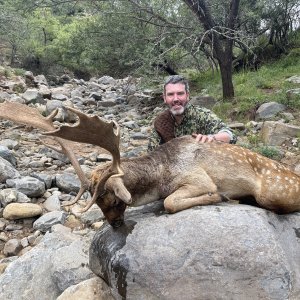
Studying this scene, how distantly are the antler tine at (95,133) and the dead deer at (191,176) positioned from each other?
0.23 m

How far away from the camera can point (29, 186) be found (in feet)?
25.1

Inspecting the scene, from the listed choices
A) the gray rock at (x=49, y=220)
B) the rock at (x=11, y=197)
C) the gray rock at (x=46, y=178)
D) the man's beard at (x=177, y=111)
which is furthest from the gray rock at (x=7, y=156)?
the man's beard at (x=177, y=111)

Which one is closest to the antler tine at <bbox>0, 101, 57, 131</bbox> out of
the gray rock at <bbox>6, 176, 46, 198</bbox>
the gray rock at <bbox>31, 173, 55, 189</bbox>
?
the gray rock at <bbox>6, 176, 46, 198</bbox>

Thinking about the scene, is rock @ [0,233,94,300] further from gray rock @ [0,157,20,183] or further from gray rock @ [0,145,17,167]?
gray rock @ [0,145,17,167]

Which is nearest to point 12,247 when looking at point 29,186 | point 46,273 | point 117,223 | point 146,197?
point 46,273

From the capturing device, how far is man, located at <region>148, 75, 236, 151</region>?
5539 millimetres

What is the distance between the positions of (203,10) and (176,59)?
13.1ft

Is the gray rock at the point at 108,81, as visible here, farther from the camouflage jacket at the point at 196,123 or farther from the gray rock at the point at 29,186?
the camouflage jacket at the point at 196,123

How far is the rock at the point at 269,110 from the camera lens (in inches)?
466

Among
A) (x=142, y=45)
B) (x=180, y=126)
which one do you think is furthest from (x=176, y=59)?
(x=180, y=126)

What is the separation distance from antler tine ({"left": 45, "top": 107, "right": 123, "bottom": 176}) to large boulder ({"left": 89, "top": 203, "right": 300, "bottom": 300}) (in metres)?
0.78

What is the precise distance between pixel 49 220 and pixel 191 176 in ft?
9.74

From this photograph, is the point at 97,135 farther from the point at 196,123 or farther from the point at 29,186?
the point at 29,186

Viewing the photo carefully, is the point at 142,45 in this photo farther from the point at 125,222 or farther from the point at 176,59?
the point at 125,222
